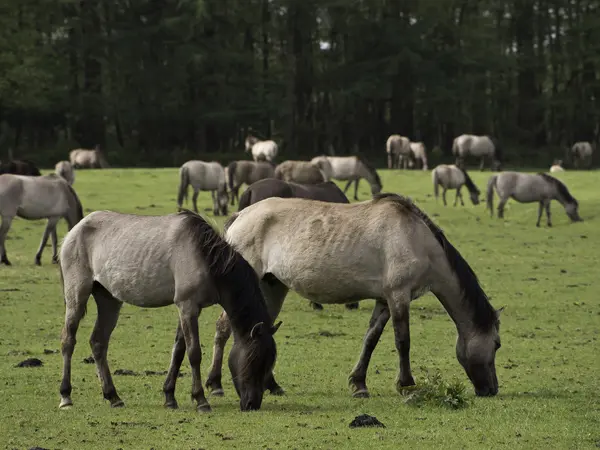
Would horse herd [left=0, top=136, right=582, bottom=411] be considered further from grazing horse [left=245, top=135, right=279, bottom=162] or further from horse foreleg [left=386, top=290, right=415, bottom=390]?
grazing horse [left=245, top=135, right=279, bottom=162]

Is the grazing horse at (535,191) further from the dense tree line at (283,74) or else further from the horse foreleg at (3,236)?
the dense tree line at (283,74)

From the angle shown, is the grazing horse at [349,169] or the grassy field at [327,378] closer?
the grassy field at [327,378]

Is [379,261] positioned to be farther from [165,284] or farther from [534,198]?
[534,198]

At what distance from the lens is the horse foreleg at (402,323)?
375 inches

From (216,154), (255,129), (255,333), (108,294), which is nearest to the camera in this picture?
(255,333)

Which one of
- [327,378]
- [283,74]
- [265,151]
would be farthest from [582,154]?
[327,378]

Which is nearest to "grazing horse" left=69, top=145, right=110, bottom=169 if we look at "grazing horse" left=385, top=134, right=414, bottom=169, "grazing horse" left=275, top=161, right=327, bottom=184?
"grazing horse" left=385, top=134, right=414, bottom=169

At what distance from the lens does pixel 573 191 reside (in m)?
36.1

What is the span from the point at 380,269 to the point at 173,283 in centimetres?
178

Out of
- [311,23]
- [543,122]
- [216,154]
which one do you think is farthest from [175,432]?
[543,122]

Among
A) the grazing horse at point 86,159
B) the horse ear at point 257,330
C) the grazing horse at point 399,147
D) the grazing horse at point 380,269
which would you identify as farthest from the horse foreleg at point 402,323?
the grazing horse at point 86,159

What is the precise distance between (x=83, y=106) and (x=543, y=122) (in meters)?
25.2

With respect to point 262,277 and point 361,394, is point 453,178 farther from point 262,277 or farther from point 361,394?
point 361,394

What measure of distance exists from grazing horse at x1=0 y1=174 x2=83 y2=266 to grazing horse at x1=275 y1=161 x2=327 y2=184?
1071cm
